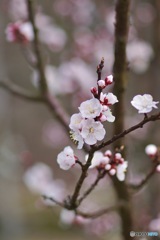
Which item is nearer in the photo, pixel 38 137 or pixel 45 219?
pixel 45 219

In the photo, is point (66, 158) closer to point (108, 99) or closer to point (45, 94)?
point (108, 99)

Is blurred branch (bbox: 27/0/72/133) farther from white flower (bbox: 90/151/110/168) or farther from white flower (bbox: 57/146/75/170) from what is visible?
white flower (bbox: 57/146/75/170)

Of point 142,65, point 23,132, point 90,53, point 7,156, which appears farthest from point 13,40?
point 23,132

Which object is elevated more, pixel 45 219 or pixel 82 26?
pixel 82 26

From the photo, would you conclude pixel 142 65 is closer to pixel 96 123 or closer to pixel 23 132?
pixel 96 123

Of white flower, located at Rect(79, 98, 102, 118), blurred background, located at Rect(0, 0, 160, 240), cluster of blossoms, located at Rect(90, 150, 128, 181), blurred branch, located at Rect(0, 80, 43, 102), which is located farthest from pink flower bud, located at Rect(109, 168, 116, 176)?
blurred branch, located at Rect(0, 80, 43, 102)

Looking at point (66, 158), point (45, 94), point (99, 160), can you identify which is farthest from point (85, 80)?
point (66, 158)

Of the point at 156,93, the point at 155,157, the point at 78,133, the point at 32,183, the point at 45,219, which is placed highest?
the point at 78,133

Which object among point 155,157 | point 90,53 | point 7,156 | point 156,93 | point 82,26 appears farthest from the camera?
point 7,156
